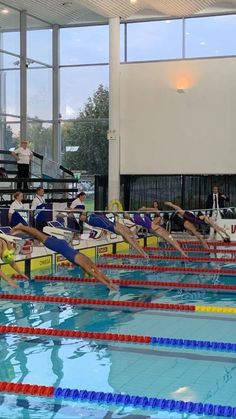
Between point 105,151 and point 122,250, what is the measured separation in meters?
5.90

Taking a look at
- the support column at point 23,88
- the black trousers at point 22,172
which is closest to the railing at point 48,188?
the black trousers at point 22,172

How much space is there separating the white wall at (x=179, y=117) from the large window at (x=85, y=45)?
5.53 feet

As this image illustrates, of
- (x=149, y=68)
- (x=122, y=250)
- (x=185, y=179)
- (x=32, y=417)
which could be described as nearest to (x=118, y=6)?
(x=149, y=68)

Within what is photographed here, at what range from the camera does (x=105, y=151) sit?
1767cm

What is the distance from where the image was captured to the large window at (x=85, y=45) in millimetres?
17688

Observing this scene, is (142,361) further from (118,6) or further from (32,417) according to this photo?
(118,6)

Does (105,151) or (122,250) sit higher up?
(105,151)

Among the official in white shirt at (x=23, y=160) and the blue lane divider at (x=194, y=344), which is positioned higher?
the official in white shirt at (x=23, y=160)

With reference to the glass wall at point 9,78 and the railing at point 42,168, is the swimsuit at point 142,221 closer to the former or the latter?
the railing at point 42,168

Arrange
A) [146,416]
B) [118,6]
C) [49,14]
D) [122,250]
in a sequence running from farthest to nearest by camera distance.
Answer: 1. [49,14]
2. [118,6]
3. [122,250]
4. [146,416]

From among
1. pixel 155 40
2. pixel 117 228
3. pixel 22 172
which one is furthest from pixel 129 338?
pixel 155 40

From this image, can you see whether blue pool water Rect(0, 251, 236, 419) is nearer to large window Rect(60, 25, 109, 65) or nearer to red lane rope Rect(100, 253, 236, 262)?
red lane rope Rect(100, 253, 236, 262)

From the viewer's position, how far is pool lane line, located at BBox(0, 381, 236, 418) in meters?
3.60

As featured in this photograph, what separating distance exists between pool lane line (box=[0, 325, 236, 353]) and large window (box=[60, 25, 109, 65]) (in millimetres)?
13189
